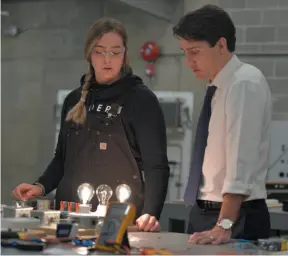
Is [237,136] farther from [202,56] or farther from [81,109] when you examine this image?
[81,109]

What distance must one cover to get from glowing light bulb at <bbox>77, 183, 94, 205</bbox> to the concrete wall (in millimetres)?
3685

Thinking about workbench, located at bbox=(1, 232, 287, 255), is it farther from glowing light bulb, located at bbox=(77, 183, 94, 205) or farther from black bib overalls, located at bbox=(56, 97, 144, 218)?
black bib overalls, located at bbox=(56, 97, 144, 218)

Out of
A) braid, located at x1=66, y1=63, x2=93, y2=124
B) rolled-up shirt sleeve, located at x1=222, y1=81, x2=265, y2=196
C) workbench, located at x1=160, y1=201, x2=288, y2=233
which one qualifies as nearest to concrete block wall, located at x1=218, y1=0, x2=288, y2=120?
workbench, located at x1=160, y1=201, x2=288, y2=233

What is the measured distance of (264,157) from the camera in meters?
2.13

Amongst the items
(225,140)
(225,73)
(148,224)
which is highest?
(225,73)

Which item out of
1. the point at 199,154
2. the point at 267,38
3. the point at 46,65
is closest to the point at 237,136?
the point at 199,154

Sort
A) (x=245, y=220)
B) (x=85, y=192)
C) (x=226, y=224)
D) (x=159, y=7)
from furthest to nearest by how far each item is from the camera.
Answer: (x=159, y=7)
(x=85, y=192)
(x=245, y=220)
(x=226, y=224)

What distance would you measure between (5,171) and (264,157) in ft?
16.6

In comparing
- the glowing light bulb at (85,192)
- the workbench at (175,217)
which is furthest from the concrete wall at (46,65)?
the glowing light bulb at (85,192)

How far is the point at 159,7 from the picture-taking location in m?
6.04

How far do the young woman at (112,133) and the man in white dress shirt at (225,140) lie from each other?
0.32 m

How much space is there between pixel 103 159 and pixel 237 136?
658mm

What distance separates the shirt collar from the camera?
2201mm

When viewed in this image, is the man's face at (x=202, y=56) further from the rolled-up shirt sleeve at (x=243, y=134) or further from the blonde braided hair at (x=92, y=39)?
the blonde braided hair at (x=92, y=39)
